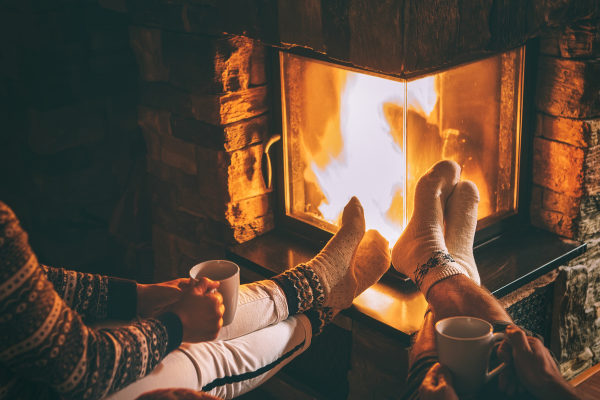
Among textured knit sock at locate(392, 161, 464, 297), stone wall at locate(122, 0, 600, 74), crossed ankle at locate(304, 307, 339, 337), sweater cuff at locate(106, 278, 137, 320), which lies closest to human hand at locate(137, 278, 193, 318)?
sweater cuff at locate(106, 278, 137, 320)

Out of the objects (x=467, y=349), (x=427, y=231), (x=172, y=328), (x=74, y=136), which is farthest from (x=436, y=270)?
(x=74, y=136)

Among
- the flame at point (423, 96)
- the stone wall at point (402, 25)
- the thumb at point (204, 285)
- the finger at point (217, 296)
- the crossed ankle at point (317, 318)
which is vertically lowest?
the crossed ankle at point (317, 318)

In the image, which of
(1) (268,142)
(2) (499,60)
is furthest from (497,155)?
(1) (268,142)

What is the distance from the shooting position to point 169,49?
6.76 feet

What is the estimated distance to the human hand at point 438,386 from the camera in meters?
1.08

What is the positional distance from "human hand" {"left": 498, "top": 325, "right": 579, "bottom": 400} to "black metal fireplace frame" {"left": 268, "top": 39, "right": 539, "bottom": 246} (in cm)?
76

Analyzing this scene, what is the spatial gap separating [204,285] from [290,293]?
373 mm

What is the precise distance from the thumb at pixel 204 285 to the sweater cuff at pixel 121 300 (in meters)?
0.29

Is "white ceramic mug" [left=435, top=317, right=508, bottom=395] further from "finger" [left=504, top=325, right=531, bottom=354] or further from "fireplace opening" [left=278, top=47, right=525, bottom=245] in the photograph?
"fireplace opening" [left=278, top=47, right=525, bottom=245]

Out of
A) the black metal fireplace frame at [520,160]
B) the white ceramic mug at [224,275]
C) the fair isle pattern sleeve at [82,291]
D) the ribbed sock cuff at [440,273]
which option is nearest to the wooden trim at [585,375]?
the black metal fireplace frame at [520,160]

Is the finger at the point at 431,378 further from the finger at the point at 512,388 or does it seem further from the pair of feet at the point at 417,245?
the pair of feet at the point at 417,245

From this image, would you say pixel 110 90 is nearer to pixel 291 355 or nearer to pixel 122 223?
pixel 122 223

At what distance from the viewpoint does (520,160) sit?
1962 millimetres

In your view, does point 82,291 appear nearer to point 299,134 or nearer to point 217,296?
Result: point 217,296
